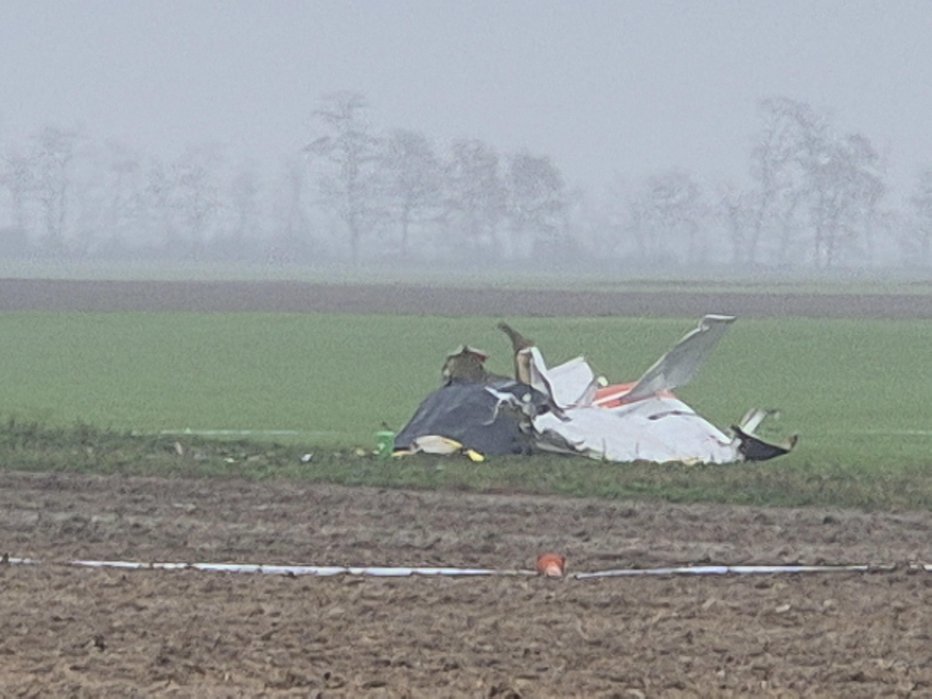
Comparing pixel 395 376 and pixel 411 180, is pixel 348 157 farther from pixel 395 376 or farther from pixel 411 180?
pixel 395 376

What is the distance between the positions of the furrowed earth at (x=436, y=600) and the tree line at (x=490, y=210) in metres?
140

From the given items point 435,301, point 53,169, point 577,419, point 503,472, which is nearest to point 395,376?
point 577,419

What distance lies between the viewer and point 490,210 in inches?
6747

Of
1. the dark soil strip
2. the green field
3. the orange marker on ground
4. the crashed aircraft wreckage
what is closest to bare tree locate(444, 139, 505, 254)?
the dark soil strip

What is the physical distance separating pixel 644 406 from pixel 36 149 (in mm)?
178947

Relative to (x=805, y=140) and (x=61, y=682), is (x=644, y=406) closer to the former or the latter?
(x=61, y=682)

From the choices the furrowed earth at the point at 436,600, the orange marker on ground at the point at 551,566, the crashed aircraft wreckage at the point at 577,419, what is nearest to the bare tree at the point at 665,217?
the crashed aircraft wreckage at the point at 577,419

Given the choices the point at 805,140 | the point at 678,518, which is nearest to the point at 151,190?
the point at 805,140

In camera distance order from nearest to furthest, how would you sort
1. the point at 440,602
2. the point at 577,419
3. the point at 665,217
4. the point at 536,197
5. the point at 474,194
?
the point at 440,602 < the point at 577,419 < the point at 536,197 < the point at 474,194 < the point at 665,217

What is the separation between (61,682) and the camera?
8.56m

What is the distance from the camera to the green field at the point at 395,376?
1878 centimetres

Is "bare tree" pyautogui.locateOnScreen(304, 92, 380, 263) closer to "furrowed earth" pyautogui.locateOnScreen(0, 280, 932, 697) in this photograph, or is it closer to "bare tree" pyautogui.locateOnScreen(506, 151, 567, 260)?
"bare tree" pyautogui.locateOnScreen(506, 151, 567, 260)

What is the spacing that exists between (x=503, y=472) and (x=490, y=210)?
6132 inches

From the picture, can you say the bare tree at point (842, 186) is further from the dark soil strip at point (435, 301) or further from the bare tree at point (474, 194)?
the dark soil strip at point (435, 301)
